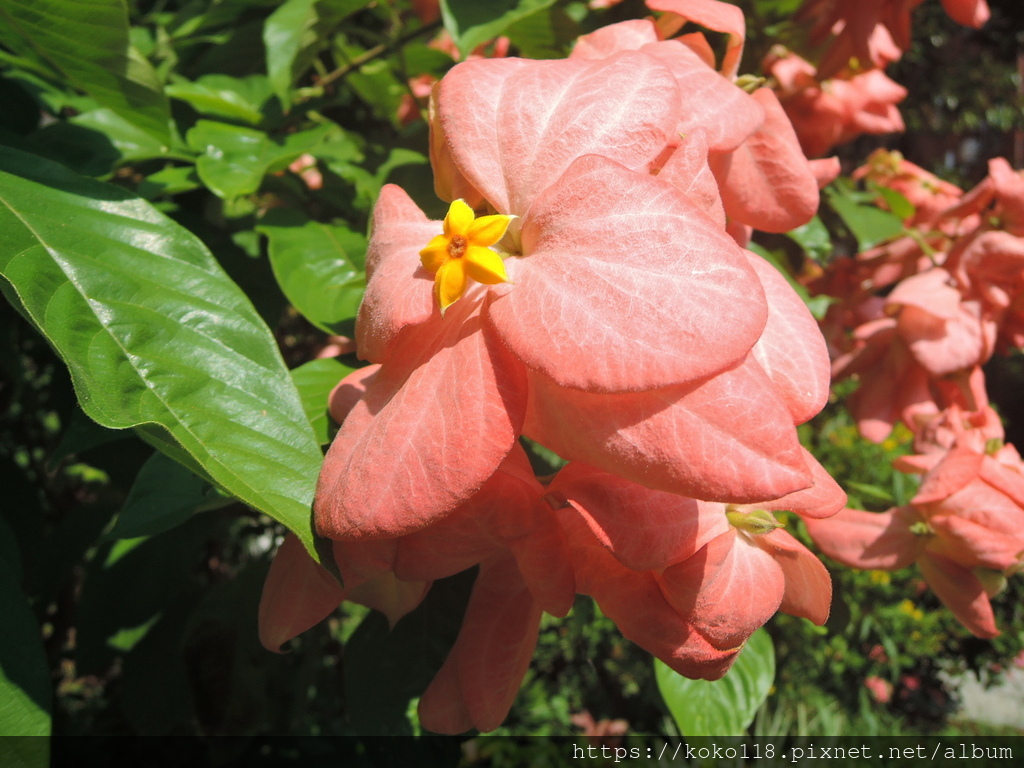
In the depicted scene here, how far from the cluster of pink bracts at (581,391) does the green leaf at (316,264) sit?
18 centimetres

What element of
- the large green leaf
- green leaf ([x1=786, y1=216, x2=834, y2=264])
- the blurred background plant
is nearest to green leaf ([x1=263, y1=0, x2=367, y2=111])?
the blurred background plant

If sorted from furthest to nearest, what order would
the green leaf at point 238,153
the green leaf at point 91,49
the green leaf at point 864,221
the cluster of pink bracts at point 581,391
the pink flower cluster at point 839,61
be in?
1. the green leaf at point 864,221
2. the pink flower cluster at point 839,61
3. the green leaf at point 238,153
4. the green leaf at point 91,49
5. the cluster of pink bracts at point 581,391

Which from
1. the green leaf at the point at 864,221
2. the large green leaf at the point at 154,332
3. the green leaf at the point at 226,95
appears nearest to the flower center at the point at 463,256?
the large green leaf at the point at 154,332

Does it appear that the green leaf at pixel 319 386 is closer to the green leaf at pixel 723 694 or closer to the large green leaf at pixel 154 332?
the large green leaf at pixel 154 332

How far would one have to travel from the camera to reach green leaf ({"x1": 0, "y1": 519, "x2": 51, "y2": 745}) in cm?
47

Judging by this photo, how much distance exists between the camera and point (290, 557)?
548 mm

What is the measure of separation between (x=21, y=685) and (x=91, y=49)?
1.79 feet

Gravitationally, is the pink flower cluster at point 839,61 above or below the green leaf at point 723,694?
above

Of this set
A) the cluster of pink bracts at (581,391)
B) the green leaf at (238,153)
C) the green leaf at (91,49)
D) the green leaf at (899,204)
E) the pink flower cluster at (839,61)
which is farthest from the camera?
the green leaf at (899,204)

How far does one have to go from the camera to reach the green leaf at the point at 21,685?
47cm

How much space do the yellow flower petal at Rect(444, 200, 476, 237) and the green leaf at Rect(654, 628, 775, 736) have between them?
62 centimetres

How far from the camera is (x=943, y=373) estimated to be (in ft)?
3.48

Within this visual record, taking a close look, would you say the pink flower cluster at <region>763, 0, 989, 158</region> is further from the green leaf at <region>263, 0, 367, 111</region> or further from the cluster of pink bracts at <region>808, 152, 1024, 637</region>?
the green leaf at <region>263, 0, 367, 111</region>

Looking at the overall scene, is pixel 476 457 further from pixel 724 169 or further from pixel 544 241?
pixel 724 169
